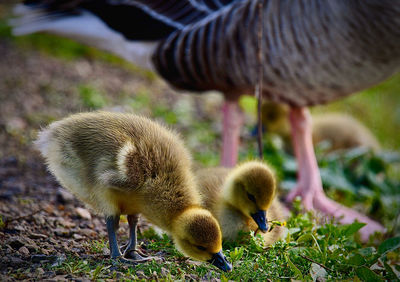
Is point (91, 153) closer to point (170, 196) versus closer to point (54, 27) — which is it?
point (170, 196)

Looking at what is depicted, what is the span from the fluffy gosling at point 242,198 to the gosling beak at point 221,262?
329 millimetres

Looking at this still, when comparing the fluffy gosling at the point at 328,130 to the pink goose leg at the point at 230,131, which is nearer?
the pink goose leg at the point at 230,131

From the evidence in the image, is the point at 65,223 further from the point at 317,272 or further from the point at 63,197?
the point at 317,272

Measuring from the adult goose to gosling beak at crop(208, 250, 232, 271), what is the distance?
53.1 inches

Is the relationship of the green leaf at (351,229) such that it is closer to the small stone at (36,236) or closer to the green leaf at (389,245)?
the green leaf at (389,245)

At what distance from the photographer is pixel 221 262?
2297 mm

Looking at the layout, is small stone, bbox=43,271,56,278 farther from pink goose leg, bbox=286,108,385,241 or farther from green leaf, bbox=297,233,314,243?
pink goose leg, bbox=286,108,385,241

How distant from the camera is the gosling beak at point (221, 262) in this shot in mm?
2285

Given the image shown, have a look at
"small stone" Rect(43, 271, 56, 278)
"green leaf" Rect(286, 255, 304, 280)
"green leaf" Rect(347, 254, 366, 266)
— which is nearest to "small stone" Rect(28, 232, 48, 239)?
"small stone" Rect(43, 271, 56, 278)

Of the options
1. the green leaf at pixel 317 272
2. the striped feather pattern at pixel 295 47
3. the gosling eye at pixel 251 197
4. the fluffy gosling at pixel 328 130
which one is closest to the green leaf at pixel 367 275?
the green leaf at pixel 317 272

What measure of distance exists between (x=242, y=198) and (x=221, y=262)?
16.5 inches

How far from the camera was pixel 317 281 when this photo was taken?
2.46 metres

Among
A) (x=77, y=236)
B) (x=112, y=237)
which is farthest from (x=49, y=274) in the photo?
(x=77, y=236)

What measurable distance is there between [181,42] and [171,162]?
1.70 meters
